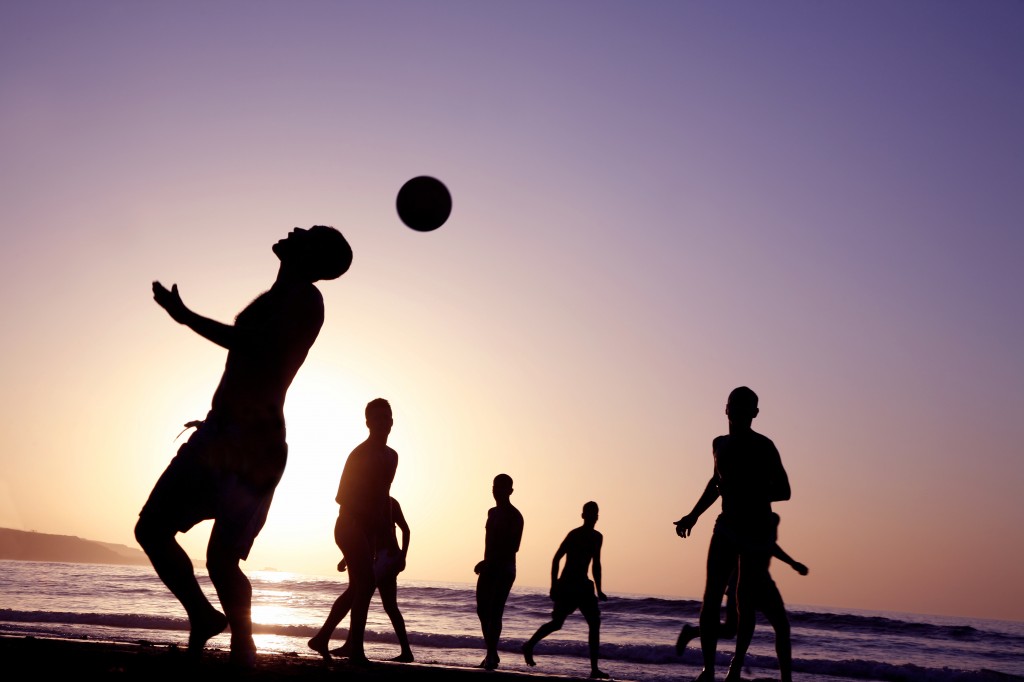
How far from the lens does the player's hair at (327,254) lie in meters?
5.07

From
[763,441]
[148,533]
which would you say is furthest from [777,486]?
[148,533]

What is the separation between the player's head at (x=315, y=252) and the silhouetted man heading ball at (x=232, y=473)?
290 mm

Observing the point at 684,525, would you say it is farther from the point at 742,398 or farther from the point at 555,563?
the point at 555,563

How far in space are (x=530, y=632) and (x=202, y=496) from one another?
2287 centimetres

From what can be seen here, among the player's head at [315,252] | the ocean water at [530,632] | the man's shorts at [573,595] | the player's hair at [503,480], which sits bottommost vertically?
the ocean water at [530,632]

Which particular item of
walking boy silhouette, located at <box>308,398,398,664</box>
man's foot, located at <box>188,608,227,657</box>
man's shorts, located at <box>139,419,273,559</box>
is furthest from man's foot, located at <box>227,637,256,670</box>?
walking boy silhouette, located at <box>308,398,398,664</box>

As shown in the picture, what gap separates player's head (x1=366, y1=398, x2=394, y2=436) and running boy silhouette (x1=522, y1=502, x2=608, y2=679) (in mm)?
4873

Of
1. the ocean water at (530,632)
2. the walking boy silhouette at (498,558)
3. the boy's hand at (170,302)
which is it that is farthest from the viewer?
the ocean water at (530,632)

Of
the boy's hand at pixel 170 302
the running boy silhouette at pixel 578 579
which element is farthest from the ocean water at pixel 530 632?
the boy's hand at pixel 170 302

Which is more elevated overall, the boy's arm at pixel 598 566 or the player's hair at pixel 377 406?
the player's hair at pixel 377 406

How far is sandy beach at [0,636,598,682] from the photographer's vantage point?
3.92m

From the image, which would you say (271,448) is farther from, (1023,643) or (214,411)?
(1023,643)

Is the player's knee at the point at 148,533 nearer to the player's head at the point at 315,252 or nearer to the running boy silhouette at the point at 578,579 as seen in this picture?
the player's head at the point at 315,252

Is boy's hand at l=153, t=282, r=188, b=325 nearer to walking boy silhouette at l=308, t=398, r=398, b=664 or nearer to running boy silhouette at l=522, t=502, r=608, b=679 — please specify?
walking boy silhouette at l=308, t=398, r=398, b=664
